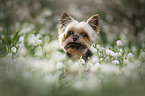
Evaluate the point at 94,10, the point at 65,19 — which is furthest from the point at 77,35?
the point at 94,10

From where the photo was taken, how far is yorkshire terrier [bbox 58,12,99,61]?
14.3ft

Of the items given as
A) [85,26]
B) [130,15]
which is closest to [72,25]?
[85,26]

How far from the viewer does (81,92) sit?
100.0 inches

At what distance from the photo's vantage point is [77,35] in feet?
14.2

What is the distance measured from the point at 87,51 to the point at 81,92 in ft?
7.19

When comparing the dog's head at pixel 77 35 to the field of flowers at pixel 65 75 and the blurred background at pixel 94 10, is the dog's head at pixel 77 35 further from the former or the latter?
the blurred background at pixel 94 10

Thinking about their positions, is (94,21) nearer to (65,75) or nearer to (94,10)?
(65,75)

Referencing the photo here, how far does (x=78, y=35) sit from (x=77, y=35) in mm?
42

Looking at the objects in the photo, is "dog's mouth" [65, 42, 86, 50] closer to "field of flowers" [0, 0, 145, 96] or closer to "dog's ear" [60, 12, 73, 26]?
"field of flowers" [0, 0, 145, 96]

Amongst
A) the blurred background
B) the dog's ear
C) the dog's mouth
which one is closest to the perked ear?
the dog's ear

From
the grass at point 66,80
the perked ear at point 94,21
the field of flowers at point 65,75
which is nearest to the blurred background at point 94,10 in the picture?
the field of flowers at point 65,75

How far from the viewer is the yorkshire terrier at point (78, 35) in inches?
171

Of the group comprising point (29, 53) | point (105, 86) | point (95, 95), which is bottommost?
point (95, 95)

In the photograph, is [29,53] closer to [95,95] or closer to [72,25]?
[72,25]
